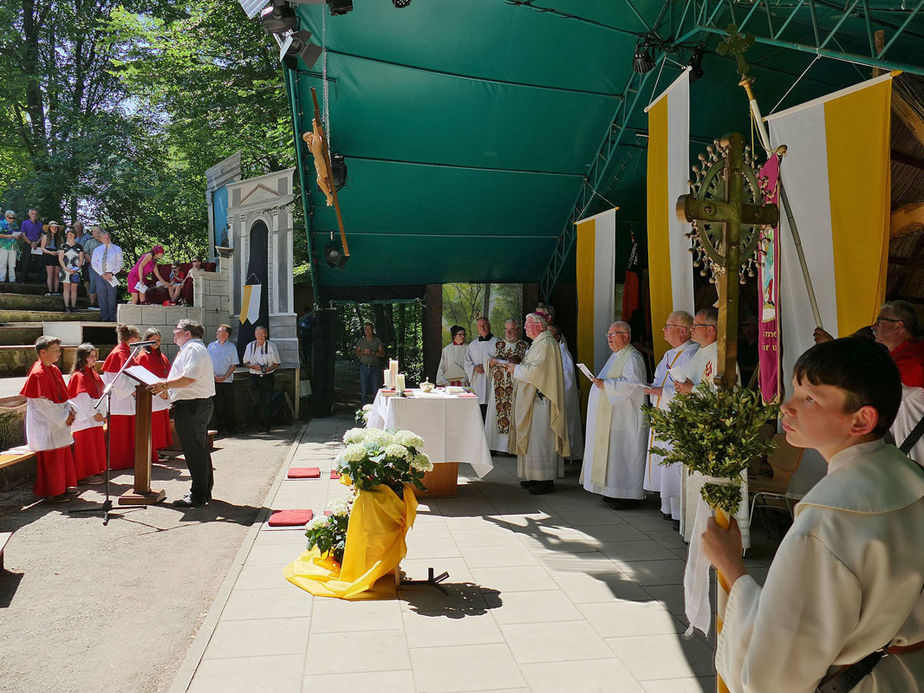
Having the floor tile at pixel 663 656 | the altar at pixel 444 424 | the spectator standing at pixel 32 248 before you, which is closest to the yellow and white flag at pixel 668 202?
the altar at pixel 444 424

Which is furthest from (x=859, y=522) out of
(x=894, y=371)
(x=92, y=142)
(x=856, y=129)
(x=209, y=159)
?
(x=92, y=142)

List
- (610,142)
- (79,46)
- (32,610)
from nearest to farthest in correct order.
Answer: (32,610)
(610,142)
(79,46)

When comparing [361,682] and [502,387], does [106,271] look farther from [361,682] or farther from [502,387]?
[361,682]

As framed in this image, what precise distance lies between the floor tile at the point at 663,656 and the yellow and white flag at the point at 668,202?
358 cm

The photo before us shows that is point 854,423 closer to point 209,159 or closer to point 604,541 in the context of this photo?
point 604,541

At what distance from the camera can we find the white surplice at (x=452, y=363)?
474 inches

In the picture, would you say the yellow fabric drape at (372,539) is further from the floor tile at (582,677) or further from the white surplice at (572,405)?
the white surplice at (572,405)

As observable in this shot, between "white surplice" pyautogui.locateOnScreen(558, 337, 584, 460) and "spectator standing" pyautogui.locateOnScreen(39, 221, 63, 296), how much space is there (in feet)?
40.8

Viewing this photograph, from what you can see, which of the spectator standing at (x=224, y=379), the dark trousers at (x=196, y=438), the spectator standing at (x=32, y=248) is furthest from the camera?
the spectator standing at (x=32, y=248)

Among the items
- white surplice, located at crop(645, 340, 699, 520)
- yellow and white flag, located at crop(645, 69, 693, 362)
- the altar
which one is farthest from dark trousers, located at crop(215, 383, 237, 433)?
white surplice, located at crop(645, 340, 699, 520)

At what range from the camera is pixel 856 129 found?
17.1ft

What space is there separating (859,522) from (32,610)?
5.01m

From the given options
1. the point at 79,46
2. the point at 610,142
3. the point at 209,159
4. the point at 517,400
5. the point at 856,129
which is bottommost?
the point at 517,400

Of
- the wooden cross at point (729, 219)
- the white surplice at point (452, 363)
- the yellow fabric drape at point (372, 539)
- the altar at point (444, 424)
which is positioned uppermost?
the wooden cross at point (729, 219)
